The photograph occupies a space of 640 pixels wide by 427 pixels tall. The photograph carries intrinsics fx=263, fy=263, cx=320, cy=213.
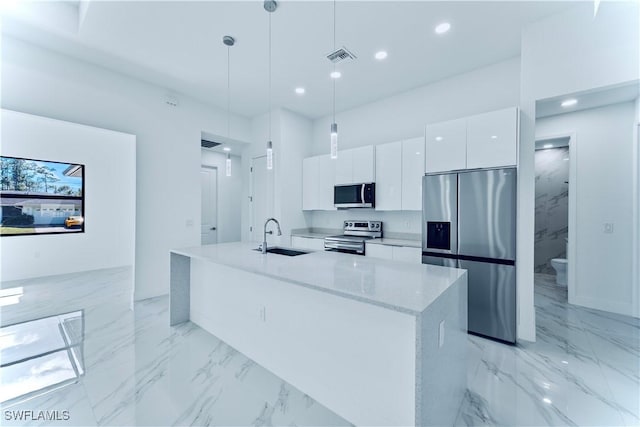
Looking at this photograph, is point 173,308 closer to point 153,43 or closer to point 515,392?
point 153,43

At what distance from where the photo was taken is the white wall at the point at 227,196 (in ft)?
21.4

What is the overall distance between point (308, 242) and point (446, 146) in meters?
2.50

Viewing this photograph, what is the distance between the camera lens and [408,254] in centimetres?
329

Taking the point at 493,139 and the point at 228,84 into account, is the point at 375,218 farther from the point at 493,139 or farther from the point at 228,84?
the point at 228,84

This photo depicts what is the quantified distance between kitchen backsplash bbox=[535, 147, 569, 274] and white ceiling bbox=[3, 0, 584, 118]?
335 centimetres

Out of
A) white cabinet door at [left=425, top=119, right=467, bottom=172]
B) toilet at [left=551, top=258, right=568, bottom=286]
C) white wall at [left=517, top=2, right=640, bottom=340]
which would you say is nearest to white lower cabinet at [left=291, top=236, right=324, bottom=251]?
white cabinet door at [left=425, top=119, right=467, bottom=172]

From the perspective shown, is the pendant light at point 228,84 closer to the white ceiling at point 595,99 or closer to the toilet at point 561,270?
the white ceiling at point 595,99

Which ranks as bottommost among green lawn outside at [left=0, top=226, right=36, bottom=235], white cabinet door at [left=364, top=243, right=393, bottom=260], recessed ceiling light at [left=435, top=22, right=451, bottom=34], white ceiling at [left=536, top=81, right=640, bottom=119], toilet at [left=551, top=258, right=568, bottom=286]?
toilet at [left=551, top=258, right=568, bottom=286]

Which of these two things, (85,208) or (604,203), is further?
(85,208)

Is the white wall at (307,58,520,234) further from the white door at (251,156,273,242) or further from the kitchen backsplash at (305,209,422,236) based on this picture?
the white door at (251,156,273,242)

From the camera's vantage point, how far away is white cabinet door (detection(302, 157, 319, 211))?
4.70 m

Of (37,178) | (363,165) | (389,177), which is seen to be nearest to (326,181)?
(363,165)

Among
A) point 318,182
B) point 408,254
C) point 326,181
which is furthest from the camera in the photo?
point 318,182

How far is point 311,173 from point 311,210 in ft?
2.43
